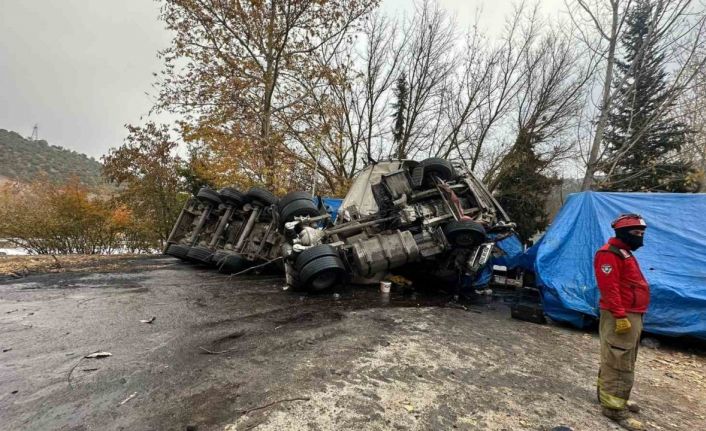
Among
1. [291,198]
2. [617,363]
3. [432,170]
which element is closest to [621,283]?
[617,363]

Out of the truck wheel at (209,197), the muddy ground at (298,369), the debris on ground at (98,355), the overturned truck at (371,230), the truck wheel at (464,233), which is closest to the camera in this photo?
the muddy ground at (298,369)

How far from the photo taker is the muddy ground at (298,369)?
2170 mm

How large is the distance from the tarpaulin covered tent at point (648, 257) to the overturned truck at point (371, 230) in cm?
109

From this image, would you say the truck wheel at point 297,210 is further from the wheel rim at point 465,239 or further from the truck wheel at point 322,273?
the wheel rim at point 465,239

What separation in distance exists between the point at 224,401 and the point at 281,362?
0.72 meters

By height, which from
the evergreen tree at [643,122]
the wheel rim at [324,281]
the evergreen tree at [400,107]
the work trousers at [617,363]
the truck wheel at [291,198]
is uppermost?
the evergreen tree at [400,107]

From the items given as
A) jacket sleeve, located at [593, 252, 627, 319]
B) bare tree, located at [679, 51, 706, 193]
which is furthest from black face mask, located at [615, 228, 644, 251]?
bare tree, located at [679, 51, 706, 193]

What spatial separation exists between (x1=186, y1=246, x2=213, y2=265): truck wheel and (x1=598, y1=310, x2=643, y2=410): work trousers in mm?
7125

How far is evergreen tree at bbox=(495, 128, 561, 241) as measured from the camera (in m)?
17.4

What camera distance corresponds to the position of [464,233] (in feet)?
18.5

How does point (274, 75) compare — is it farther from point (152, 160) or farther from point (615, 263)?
point (615, 263)

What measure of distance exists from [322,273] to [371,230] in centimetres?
135

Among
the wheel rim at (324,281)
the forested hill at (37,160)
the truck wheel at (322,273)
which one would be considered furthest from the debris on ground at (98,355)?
the forested hill at (37,160)

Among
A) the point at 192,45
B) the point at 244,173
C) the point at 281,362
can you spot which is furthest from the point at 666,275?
the point at 192,45
